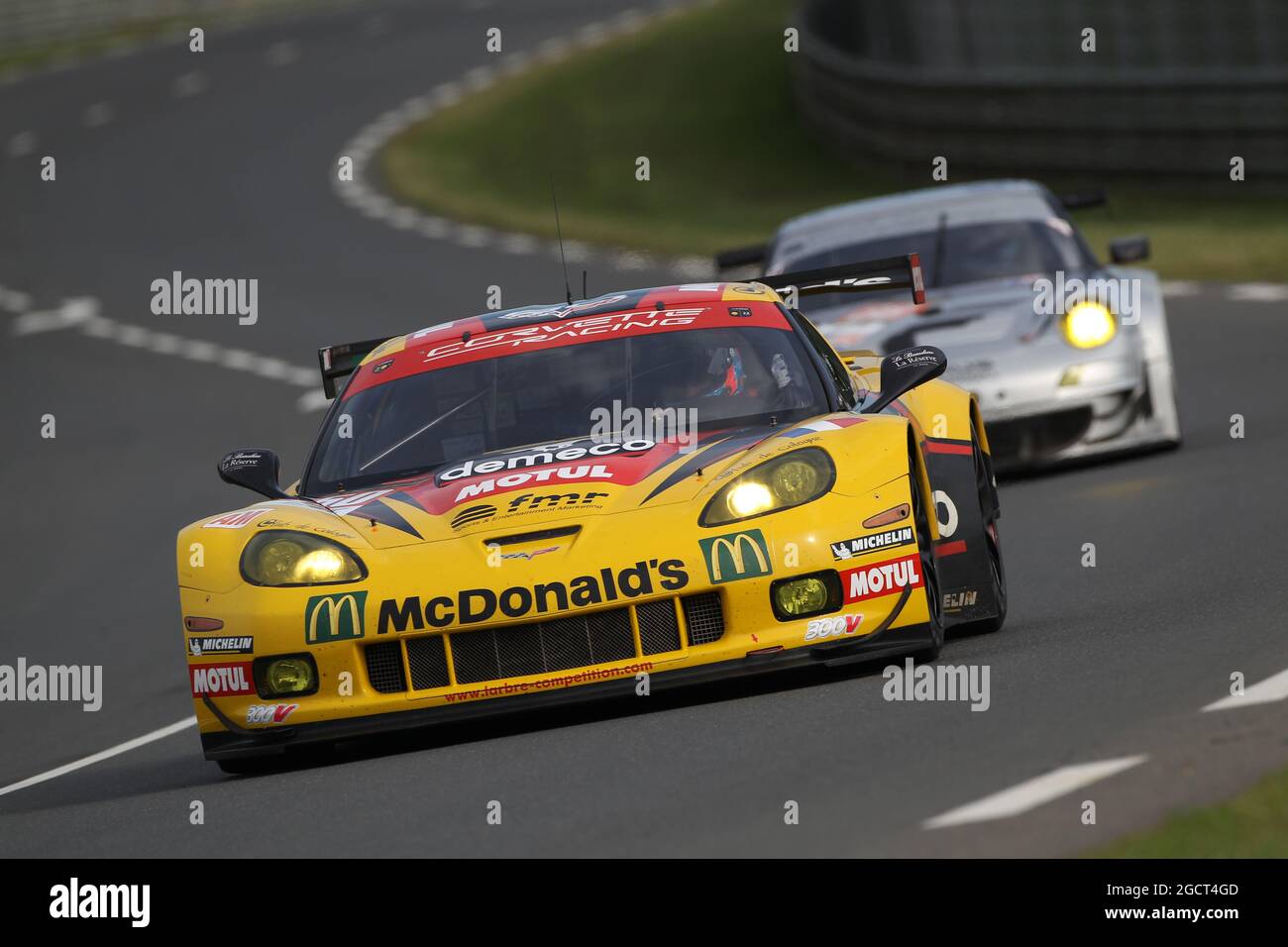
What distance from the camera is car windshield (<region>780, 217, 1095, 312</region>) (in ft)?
42.0

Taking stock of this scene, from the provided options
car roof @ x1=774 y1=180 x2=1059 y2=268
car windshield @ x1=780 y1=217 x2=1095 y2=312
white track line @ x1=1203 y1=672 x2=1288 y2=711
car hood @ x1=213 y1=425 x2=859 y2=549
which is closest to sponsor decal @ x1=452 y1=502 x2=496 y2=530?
car hood @ x1=213 y1=425 x2=859 y2=549

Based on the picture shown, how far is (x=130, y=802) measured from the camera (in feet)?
22.0

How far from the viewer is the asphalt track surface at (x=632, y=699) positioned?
17.2 ft

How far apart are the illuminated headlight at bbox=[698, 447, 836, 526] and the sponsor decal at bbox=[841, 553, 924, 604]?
252mm

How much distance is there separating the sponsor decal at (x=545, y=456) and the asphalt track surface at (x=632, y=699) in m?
0.75

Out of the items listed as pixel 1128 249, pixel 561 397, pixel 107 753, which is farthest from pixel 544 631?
pixel 1128 249

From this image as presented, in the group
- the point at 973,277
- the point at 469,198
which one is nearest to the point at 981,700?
the point at 973,277

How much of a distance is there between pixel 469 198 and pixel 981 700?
24.0 meters

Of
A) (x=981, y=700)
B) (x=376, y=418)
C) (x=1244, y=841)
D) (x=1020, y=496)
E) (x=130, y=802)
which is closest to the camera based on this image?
(x=1244, y=841)

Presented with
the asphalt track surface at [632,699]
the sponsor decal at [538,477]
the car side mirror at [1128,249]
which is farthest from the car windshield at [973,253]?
the sponsor decal at [538,477]

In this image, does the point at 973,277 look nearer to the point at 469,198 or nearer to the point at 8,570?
the point at 8,570

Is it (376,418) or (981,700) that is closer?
(981,700)

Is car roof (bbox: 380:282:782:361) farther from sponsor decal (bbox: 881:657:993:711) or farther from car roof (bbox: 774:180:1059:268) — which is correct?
car roof (bbox: 774:180:1059:268)
